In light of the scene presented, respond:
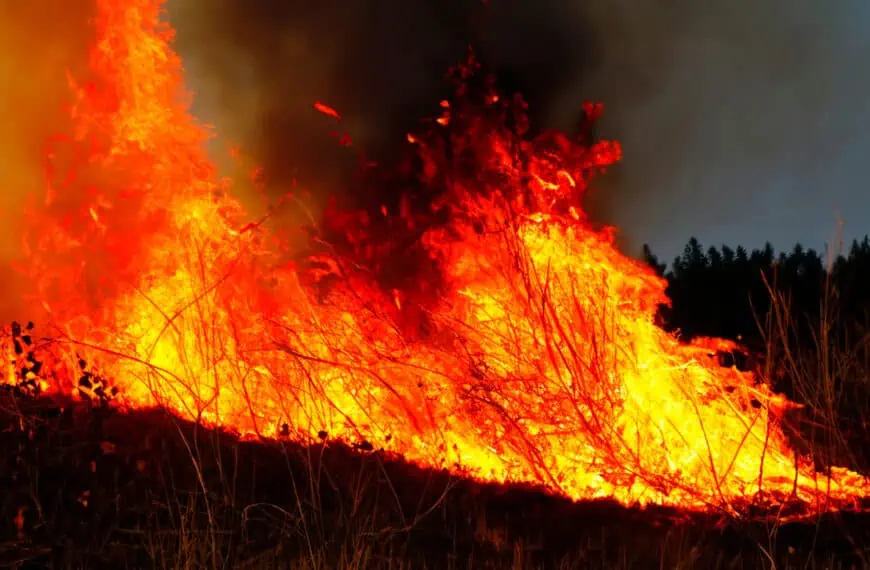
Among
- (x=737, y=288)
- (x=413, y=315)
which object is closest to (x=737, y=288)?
(x=737, y=288)

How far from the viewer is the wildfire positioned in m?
7.56

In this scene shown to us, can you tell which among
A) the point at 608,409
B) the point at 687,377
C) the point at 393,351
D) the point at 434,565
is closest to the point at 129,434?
the point at 393,351

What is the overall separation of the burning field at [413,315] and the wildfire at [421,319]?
1.0 inches

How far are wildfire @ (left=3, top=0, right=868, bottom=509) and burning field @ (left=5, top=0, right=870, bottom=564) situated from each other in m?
0.03

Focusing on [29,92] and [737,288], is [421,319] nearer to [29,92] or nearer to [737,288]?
[29,92]

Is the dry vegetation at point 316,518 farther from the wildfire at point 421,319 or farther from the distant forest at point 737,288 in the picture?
the distant forest at point 737,288

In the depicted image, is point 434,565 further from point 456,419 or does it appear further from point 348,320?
point 348,320

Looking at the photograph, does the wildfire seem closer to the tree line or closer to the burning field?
the burning field

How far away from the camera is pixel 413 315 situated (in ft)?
32.1

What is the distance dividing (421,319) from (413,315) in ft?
0.41

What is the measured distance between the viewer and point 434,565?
513 centimetres

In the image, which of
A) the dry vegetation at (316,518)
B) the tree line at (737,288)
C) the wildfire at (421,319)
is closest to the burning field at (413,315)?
the wildfire at (421,319)

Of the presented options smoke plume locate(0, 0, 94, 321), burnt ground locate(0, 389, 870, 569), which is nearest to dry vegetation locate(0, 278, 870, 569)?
burnt ground locate(0, 389, 870, 569)

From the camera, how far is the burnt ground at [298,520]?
493 centimetres
